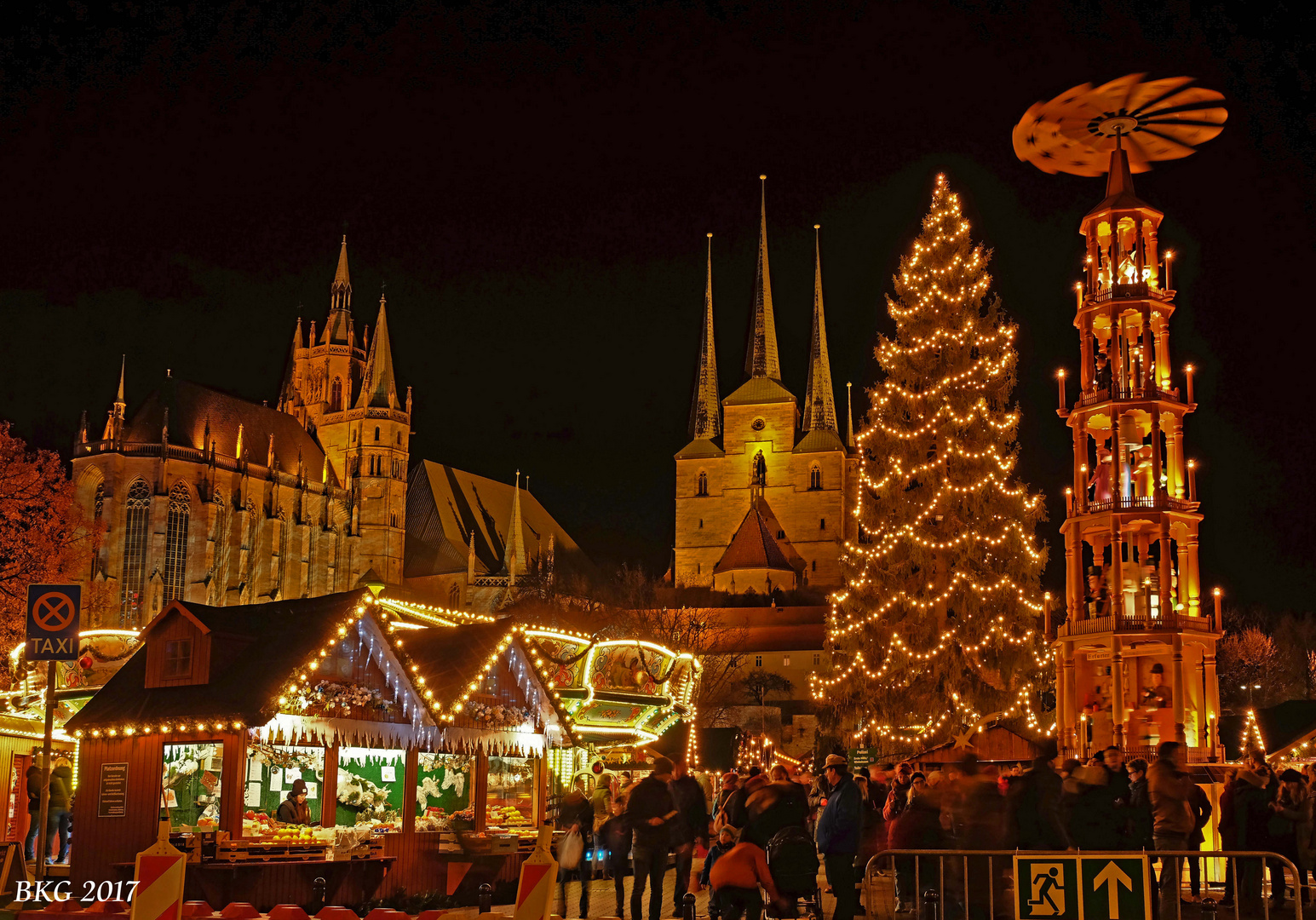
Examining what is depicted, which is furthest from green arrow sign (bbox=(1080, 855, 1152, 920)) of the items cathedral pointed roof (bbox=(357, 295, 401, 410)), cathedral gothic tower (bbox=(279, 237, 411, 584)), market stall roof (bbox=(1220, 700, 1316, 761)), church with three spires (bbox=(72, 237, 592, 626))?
cathedral pointed roof (bbox=(357, 295, 401, 410))

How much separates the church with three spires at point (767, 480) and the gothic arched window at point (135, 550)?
34451 mm

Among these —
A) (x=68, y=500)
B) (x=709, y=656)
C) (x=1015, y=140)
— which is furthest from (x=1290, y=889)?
(x=709, y=656)

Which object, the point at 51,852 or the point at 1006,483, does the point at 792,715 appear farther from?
the point at 51,852

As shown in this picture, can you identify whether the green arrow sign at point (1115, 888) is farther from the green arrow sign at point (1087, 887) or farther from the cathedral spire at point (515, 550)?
the cathedral spire at point (515, 550)

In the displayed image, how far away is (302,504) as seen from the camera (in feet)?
281

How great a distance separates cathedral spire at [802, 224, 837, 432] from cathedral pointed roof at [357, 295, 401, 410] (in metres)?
27.6

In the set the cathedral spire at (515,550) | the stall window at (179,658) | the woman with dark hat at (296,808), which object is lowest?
the woman with dark hat at (296,808)

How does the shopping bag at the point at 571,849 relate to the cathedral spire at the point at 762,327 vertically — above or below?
below

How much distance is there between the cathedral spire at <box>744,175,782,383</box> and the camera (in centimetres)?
9825

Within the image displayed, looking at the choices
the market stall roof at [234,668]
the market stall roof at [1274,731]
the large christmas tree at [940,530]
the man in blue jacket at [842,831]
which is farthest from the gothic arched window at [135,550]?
the man in blue jacket at [842,831]

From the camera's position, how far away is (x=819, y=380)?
9731 centimetres

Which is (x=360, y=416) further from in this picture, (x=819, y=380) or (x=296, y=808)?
(x=296, y=808)

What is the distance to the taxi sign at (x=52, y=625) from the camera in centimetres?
1395

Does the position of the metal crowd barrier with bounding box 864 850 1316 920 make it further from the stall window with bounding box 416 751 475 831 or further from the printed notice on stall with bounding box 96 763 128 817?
the printed notice on stall with bounding box 96 763 128 817
